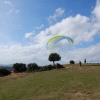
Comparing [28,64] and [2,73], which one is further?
[28,64]

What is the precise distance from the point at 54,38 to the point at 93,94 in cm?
1791

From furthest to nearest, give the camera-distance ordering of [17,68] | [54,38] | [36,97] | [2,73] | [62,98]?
[17,68] < [2,73] < [54,38] < [36,97] < [62,98]

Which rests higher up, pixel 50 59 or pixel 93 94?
pixel 50 59

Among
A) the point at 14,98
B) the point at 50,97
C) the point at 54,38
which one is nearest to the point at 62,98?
the point at 50,97

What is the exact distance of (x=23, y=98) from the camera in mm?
16062

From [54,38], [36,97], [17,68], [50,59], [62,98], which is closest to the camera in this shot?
[62,98]

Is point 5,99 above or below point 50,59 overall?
below

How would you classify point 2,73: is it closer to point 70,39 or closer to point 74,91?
point 70,39

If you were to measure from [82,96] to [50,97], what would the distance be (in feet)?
9.31

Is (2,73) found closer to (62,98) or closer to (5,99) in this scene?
(5,99)

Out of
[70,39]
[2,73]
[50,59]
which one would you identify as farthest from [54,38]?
[50,59]

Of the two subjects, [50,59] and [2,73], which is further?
[50,59]

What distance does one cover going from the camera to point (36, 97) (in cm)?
1586

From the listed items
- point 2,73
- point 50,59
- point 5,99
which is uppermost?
point 50,59
